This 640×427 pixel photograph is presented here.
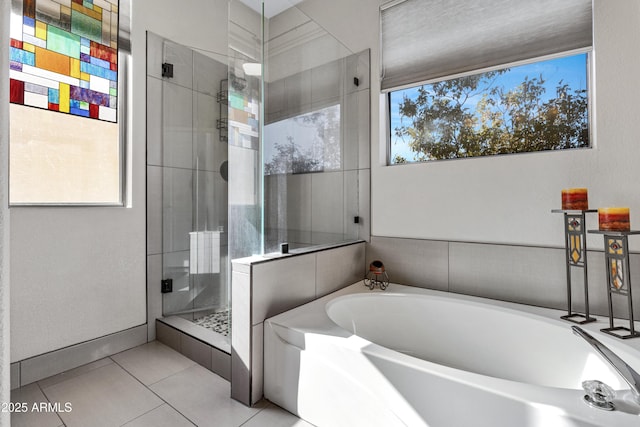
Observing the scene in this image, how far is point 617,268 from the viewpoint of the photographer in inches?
57.7

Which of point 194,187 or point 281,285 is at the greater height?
point 194,187

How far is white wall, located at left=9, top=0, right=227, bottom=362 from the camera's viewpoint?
5.82 ft

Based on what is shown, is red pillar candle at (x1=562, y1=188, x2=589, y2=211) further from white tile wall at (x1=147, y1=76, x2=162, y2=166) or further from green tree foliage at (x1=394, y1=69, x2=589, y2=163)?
white tile wall at (x1=147, y1=76, x2=162, y2=166)

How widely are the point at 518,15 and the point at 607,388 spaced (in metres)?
1.99

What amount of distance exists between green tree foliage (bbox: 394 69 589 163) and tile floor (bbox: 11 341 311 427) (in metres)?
1.91

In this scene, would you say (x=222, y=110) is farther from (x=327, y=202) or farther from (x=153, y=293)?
(x=153, y=293)

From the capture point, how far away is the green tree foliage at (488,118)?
1.83 metres

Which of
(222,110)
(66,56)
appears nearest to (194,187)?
(222,110)

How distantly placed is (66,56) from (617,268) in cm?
320

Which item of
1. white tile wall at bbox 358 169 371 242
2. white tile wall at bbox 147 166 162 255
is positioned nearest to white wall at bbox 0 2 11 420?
white tile wall at bbox 147 166 162 255

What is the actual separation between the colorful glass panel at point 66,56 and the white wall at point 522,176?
172cm

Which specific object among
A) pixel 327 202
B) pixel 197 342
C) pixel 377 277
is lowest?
pixel 197 342

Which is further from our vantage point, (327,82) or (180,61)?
(180,61)

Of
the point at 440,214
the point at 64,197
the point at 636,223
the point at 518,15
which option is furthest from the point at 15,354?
the point at 518,15
